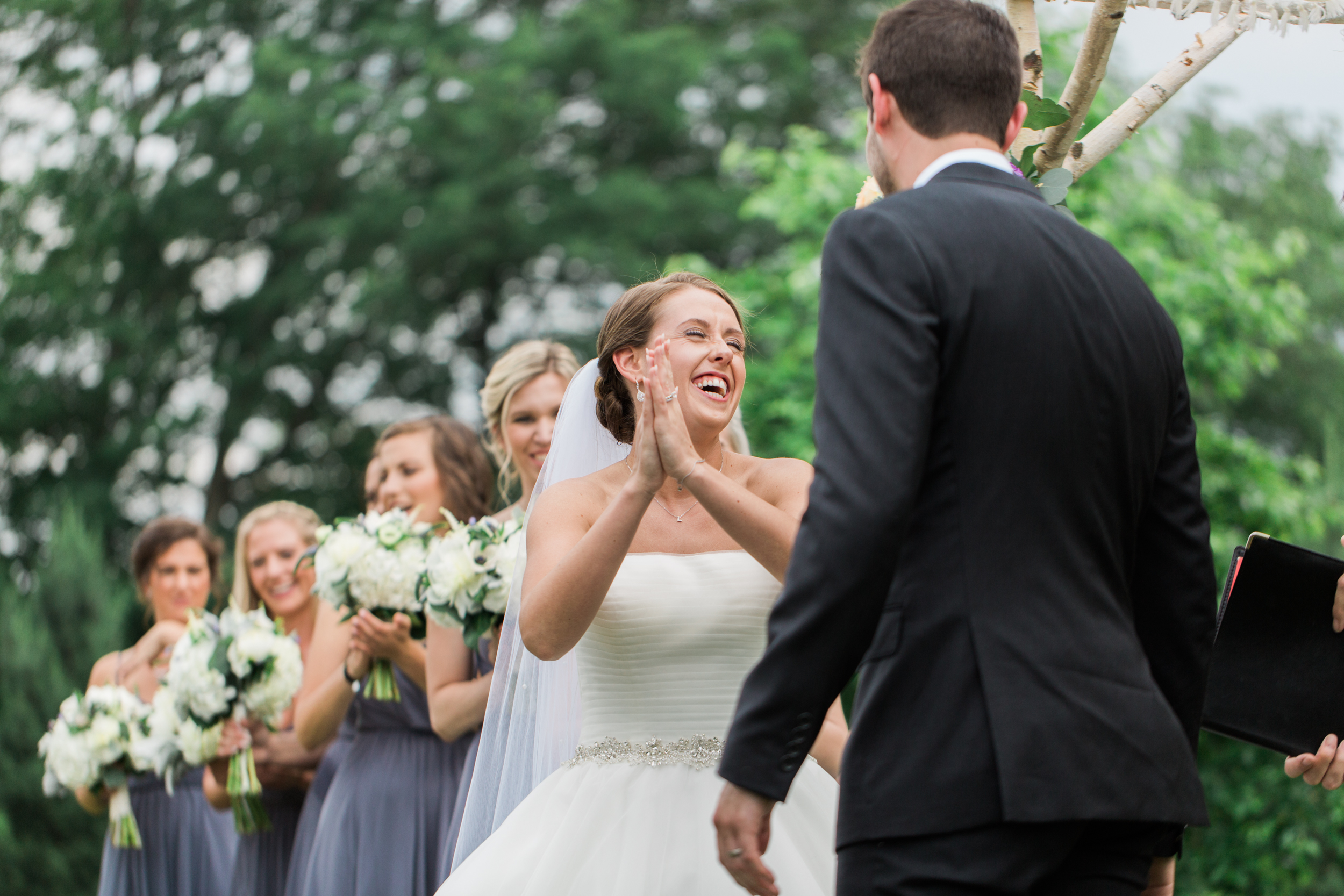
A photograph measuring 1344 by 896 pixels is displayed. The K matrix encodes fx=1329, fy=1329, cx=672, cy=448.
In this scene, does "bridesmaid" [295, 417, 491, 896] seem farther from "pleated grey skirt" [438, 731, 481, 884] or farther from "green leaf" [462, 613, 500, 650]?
"green leaf" [462, 613, 500, 650]

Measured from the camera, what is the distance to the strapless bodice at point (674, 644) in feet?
10.9

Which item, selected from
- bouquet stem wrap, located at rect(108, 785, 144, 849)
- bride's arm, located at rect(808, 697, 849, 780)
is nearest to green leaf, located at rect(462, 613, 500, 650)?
bride's arm, located at rect(808, 697, 849, 780)

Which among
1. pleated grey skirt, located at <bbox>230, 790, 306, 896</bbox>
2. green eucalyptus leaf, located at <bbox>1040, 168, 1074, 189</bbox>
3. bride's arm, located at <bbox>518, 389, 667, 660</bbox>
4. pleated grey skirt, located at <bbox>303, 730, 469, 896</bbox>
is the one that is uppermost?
green eucalyptus leaf, located at <bbox>1040, 168, 1074, 189</bbox>

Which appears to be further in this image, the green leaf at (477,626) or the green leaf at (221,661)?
the green leaf at (221,661)

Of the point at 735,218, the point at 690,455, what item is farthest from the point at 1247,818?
the point at 735,218

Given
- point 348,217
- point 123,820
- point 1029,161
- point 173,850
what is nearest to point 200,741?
point 123,820

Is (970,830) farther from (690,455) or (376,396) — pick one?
(376,396)

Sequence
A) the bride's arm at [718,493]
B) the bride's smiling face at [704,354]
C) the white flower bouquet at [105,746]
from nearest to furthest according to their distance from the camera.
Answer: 1. the bride's arm at [718,493]
2. the bride's smiling face at [704,354]
3. the white flower bouquet at [105,746]

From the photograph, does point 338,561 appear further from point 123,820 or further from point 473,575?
point 123,820

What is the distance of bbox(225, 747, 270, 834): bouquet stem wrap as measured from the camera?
5.78m

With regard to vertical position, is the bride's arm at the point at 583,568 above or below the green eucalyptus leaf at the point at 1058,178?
below

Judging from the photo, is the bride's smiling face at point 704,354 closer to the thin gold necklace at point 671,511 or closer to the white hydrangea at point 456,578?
the thin gold necklace at point 671,511

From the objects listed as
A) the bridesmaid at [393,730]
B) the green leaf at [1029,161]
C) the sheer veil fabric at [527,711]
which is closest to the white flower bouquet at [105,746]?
the bridesmaid at [393,730]

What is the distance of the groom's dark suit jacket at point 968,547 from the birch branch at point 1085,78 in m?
1.20
